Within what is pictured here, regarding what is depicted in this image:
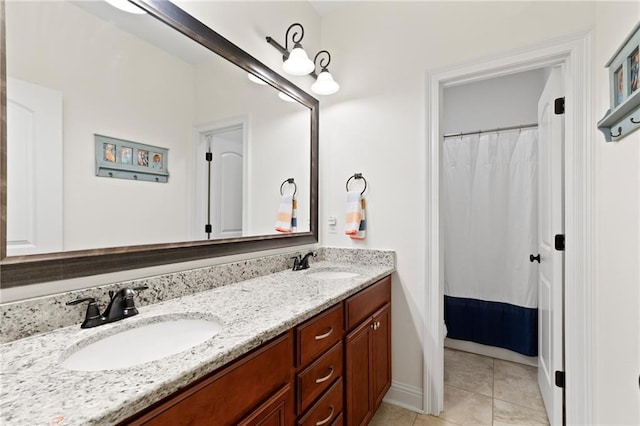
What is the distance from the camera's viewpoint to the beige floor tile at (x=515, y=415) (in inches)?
71.1

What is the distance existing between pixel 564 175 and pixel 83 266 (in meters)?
2.21

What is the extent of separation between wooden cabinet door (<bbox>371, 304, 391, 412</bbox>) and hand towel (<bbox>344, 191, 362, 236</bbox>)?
0.53m

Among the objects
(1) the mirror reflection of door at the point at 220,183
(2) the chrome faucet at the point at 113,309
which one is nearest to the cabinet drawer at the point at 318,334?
(2) the chrome faucet at the point at 113,309

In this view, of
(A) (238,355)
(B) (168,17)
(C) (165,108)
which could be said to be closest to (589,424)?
(A) (238,355)

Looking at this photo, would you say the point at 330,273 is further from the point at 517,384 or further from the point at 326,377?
the point at 517,384

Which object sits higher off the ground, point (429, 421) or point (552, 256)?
point (552, 256)

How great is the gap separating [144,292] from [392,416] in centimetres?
164

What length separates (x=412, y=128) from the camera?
6.51ft

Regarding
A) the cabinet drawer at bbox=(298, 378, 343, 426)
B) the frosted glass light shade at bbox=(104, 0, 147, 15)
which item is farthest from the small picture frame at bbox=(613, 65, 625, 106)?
the frosted glass light shade at bbox=(104, 0, 147, 15)

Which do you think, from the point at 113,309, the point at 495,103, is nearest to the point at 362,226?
the point at 113,309

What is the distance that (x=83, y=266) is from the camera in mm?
1003

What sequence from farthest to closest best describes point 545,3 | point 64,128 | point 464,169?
point 464,169 → point 545,3 → point 64,128

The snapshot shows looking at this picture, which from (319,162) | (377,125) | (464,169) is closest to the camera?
(377,125)

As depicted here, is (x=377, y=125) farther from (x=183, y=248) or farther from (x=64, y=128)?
(x=64, y=128)
